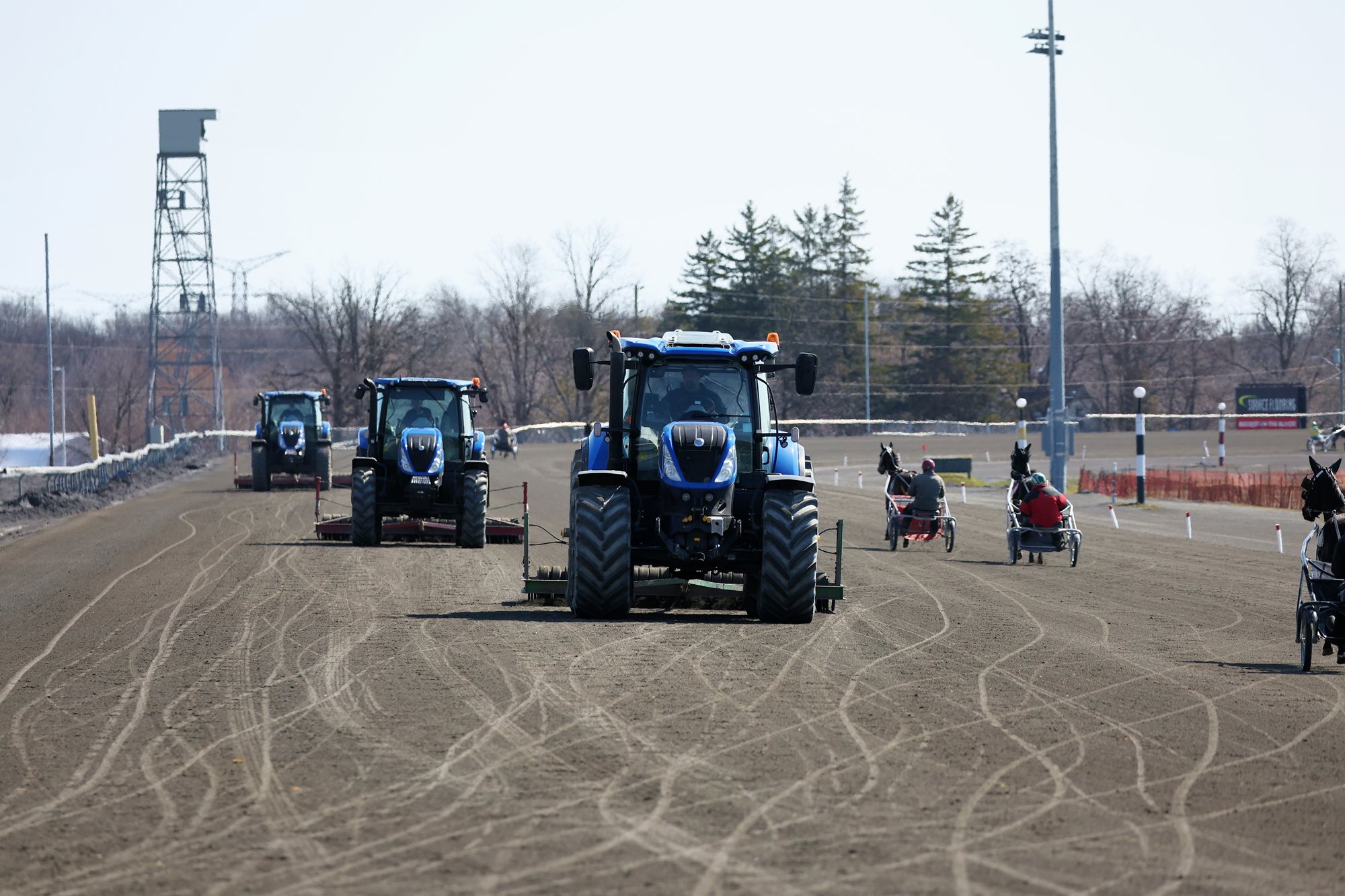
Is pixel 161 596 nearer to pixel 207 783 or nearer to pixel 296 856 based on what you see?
pixel 207 783

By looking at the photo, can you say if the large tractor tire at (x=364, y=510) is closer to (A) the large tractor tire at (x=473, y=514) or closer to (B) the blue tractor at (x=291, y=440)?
(A) the large tractor tire at (x=473, y=514)

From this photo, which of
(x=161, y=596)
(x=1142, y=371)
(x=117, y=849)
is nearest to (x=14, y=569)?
(x=161, y=596)

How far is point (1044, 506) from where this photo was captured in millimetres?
23969

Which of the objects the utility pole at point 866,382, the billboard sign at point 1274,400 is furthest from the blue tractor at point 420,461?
the billboard sign at point 1274,400

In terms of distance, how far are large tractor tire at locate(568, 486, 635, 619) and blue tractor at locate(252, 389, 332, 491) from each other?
83.0ft

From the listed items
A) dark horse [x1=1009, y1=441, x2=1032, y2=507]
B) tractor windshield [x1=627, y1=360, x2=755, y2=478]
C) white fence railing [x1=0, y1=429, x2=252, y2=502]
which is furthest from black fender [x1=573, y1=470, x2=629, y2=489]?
white fence railing [x1=0, y1=429, x2=252, y2=502]

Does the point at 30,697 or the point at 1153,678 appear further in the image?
the point at 1153,678

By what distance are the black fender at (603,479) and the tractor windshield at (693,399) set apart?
0.53 metres

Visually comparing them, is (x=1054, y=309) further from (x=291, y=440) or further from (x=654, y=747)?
(x=654, y=747)

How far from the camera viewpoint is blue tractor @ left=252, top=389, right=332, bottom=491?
130ft

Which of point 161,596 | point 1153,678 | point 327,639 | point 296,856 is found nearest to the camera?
point 296,856

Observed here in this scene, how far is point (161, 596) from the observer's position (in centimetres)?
1752

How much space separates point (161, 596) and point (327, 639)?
442 centimetres

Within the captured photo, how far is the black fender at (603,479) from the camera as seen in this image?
14818mm
